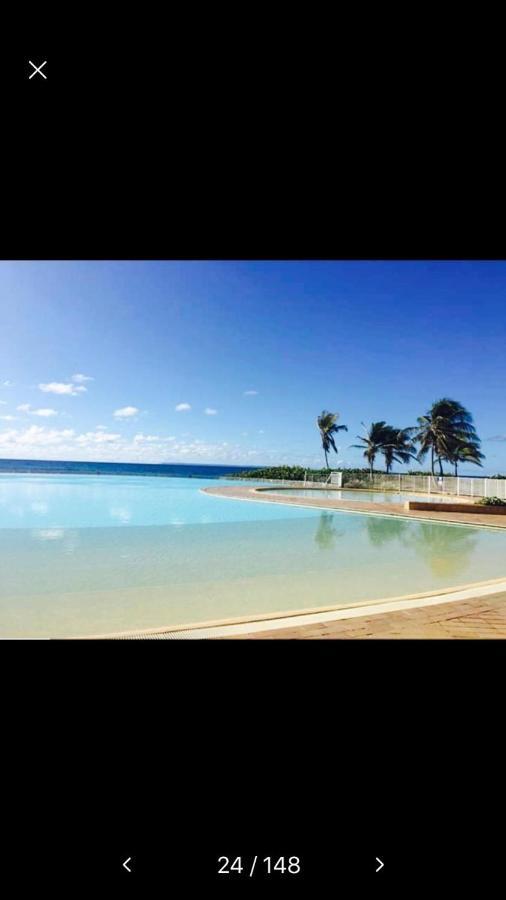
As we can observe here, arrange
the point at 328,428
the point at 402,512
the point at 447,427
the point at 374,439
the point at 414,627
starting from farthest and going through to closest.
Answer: the point at 374,439
the point at 328,428
the point at 447,427
the point at 402,512
the point at 414,627

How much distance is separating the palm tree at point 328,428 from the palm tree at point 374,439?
1.89m

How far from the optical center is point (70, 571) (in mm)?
4992

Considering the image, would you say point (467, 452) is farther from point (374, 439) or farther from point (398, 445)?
point (374, 439)

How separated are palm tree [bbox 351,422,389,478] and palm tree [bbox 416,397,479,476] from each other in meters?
3.19

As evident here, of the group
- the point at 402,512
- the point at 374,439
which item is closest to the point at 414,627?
the point at 402,512

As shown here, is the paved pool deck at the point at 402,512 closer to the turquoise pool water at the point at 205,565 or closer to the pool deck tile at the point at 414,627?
the turquoise pool water at the point at 205,565

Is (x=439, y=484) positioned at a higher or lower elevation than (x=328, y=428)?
lower

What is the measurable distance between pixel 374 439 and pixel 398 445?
182 cm

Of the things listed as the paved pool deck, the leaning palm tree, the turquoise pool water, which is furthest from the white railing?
the leaning palm tree

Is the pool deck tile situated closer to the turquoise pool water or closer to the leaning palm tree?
the turquoise pool water

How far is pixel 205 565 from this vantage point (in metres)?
5.40

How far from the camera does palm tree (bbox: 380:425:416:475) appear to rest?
3166 centimetres
